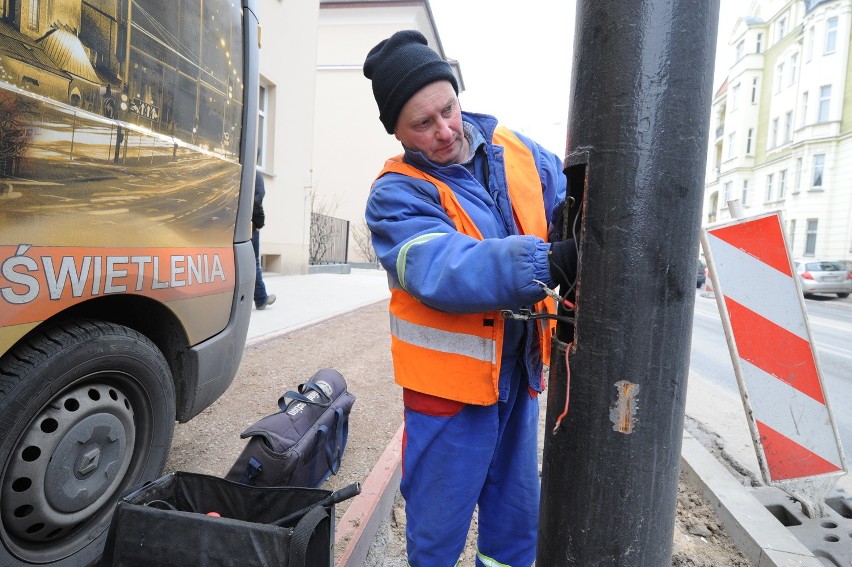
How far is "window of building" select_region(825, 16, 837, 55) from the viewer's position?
2677 centimetres

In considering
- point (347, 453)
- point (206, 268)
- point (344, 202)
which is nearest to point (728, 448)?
point (347, 453)

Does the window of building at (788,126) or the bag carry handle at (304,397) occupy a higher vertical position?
the window of building at (788,126)

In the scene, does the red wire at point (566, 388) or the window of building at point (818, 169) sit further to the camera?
the window of building at point (818, 169)

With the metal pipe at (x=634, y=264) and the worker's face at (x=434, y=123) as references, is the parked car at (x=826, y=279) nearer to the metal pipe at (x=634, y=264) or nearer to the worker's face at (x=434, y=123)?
the worker's face at (x=434, y=123)

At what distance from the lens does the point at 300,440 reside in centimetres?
245

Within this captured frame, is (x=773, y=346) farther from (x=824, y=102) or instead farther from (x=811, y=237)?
(x=824, y=102)

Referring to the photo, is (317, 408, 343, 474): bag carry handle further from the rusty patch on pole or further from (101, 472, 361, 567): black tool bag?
the rusty patch on pole

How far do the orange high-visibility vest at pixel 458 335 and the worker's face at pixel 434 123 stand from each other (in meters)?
0.08

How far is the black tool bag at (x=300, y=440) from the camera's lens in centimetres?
224

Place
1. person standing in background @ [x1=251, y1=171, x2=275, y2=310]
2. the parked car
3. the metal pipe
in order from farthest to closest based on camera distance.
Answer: the parked car, person standing in background @ [x1=251, y1=171, x2=275, y2=310], the metal pipe

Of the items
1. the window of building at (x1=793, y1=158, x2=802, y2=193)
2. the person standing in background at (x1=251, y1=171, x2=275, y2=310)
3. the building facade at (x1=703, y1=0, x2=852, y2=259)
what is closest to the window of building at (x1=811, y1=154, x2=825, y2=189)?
the building facade at (x1=703, y1=0, x2=852, y2=259)

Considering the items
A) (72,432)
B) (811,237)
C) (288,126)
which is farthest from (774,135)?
(72,432)

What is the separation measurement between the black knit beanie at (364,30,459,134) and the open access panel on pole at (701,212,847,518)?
164 centimetres

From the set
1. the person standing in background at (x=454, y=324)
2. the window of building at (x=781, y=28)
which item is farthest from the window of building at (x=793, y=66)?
the person standing in background at (x=454, y=324)
